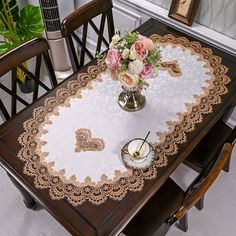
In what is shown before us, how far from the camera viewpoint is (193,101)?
158 cm

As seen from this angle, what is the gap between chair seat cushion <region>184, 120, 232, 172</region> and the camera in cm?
169

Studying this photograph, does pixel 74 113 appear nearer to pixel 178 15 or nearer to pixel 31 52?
pixel 31 52

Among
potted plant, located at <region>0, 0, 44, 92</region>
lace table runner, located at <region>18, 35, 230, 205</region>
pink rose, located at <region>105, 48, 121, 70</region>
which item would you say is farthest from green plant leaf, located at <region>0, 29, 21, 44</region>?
pink rose, located at <region>105, 48, 121, 70</region>

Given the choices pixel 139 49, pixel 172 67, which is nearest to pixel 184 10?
pixel 172 67

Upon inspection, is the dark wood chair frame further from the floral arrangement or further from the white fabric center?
the floral arrangement

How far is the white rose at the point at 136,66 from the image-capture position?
124 cm

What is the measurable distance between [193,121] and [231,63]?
1.52ft

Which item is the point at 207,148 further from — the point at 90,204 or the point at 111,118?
the point at 90,204

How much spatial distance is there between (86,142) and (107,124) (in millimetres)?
140

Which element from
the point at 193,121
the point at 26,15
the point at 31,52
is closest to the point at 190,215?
the point at 193,121

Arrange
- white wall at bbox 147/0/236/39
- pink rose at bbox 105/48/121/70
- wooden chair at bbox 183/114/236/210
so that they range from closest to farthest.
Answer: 1. pink rose at bbox 105/48/121/70
2. wooden chair at bbox 183/114/236/210
3. white wall at bbox 147/0/236/39

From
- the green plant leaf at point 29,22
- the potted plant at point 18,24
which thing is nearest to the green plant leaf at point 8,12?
the potted plant at point 18,24

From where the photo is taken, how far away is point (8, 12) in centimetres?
239

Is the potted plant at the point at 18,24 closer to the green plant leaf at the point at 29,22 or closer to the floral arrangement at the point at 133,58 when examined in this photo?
the green plant leaf at the point at 29,22
